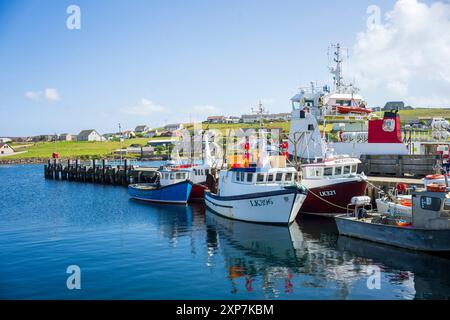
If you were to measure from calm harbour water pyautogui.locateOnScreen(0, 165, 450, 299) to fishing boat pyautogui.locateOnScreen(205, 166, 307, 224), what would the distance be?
1.09 m

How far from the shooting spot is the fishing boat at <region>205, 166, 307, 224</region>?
3128 cm

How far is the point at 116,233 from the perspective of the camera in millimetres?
31641

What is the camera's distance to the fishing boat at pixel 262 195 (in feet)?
103

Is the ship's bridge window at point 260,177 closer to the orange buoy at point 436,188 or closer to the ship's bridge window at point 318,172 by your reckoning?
the ship's bridge window at point 318,172

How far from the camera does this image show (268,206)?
32125mm

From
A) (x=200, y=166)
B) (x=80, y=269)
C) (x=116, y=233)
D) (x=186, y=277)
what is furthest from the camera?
(x=200, y=166)

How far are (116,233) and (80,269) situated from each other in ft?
31.3

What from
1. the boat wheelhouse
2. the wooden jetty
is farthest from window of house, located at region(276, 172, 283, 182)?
the wooden jetty

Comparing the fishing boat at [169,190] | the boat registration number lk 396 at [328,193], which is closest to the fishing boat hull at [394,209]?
the boat registration number lk 396 at [328,193]

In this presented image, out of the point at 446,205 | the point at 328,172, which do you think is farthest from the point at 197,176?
the point at 446,205

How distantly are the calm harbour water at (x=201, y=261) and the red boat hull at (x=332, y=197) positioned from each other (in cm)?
148
